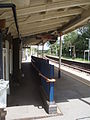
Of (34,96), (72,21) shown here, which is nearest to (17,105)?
(34,96)

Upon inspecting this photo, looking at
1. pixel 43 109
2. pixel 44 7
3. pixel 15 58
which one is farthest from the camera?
pixel 15 58

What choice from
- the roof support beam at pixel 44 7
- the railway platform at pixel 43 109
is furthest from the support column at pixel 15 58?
the roof support beam at pixel 44 7

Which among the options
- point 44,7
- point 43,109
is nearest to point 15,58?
point 43,109

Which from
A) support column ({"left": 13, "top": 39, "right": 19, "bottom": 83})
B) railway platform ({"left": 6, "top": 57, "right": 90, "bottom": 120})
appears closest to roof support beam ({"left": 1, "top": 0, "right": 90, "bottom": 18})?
railway platform ({"left": 6, "top": 57, "right": 90, "bottom": 120})

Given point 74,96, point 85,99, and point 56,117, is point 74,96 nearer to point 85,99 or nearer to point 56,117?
point 85,99

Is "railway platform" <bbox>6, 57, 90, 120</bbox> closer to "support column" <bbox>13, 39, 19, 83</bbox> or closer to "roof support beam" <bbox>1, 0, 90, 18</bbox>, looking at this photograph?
"roof support beam" <bbox>1, 0, 90, 18</bbox>

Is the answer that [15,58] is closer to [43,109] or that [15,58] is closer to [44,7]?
[43,109]

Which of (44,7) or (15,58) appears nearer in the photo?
(44,7)

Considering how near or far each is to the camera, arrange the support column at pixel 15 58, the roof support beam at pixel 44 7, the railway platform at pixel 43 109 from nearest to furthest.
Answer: the roof support beam at pixel 44 7 → the railway platform at pixel 43 109 → the support column at pixel 15 58

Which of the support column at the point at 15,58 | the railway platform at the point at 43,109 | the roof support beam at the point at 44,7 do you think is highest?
the roof support beam at the point at 44,7

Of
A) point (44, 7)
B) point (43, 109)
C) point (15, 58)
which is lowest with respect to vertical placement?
point (43, 109)

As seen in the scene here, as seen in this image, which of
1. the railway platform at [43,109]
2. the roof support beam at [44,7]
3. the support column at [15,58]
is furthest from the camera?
the support column at [15,58]

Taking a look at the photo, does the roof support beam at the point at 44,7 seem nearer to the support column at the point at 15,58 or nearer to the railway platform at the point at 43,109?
the railway platform at the point at 43,109

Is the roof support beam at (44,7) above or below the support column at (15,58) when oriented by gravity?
above
